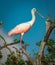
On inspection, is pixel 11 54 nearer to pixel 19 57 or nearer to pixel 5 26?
pixel 19 57

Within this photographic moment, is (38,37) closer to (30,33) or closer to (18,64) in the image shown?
(30,33)

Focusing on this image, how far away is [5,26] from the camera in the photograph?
2582 millimetres

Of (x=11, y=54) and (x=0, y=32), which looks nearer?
(x=11, y=54)

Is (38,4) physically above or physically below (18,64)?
above

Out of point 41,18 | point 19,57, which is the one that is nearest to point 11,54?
point 19,57

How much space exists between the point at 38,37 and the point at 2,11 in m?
0.51

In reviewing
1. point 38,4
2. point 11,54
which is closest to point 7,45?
point 11,54

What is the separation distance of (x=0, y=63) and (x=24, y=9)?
68cm

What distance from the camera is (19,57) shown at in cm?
246

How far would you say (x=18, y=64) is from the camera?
92.2 inches

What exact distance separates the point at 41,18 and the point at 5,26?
1.38ft

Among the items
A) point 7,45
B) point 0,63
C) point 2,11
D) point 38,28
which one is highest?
point 2,11

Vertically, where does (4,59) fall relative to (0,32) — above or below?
below

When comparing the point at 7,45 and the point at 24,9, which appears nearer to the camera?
the point at 7,45
